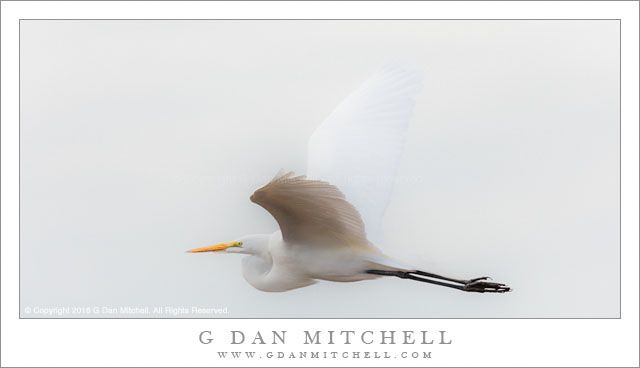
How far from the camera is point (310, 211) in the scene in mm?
2732

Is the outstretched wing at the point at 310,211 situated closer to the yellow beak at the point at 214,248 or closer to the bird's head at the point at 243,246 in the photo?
the bird's head at the point at 243,246

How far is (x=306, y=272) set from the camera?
10.2ft

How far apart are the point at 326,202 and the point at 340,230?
12.8 inches

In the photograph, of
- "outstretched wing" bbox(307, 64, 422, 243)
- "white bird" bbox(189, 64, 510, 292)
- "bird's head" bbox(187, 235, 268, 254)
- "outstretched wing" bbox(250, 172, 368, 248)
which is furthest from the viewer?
"bird's head" bbox(187, 235, 268, 254)

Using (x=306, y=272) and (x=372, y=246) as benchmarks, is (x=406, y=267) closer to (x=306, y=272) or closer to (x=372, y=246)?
(x=372, y=246)

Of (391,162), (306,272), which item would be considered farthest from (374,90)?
(306,272)

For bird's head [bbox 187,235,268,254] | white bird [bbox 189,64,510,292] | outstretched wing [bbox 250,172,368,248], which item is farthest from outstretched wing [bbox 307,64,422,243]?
bird's head [bbox 187,235,268,254]

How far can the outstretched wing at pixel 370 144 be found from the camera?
10.3ft

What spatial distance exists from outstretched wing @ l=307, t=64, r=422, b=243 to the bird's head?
48cm

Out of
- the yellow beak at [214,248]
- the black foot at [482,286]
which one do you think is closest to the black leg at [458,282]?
the black foot at [482,286]

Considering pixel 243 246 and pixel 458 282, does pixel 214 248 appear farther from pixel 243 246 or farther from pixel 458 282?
pixel 458 282

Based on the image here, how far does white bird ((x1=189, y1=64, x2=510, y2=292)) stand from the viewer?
296cm

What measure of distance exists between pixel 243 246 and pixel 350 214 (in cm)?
83

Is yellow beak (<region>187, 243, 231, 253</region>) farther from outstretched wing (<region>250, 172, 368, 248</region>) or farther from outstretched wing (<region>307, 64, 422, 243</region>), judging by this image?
outstretched wing (<region>307, 64, 422, 243</region>)
